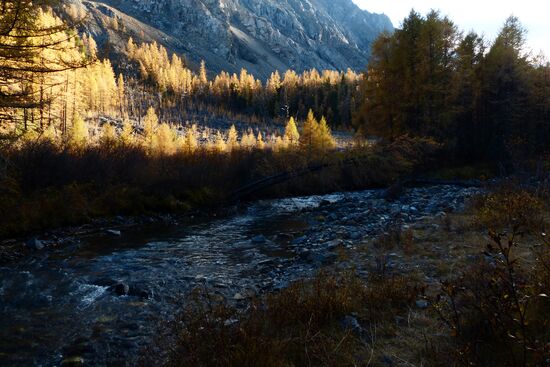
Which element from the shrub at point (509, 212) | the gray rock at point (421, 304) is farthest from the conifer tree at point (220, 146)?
the gray rock at point (421, 304)

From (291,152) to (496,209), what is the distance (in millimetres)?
22192

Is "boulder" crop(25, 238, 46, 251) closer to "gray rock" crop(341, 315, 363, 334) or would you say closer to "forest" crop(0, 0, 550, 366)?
"forest" crop(0, 0, 550, 366)

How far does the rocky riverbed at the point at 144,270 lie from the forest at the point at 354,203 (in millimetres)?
162

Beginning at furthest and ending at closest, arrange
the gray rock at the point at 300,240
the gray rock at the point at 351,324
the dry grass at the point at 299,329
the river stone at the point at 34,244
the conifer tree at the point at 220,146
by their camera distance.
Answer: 1. the conifer tree at the point at 220,146
2. the river stone at the point at 34,244
3. the gray rock at the point at 300,240
4. the gray rock at the point at 351,324
5. the dry grass at the point at 299,329

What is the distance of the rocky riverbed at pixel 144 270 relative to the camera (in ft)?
22.5

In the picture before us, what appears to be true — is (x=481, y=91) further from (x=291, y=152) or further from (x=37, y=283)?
(x=37, y=283)

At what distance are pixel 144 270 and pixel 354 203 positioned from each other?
1343 cm

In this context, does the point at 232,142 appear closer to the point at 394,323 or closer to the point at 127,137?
the point at 127,137

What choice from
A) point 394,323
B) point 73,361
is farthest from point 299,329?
point 73,361

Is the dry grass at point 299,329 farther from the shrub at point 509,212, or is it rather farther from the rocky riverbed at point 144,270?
the shrub at point 509,212

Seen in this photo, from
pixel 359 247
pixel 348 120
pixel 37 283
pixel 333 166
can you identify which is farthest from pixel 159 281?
pixel 348 120

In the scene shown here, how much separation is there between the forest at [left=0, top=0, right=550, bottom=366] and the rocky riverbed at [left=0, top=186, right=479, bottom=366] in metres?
0.16

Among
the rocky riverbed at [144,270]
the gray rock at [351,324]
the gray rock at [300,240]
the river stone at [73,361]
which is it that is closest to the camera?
the gray rock at [351,324]

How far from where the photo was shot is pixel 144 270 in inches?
439
